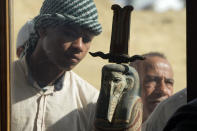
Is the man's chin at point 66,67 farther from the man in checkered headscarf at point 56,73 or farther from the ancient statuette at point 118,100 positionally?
the ancient statuette at point 118,100

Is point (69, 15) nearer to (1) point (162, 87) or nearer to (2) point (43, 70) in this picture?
(2) point (43, 70)

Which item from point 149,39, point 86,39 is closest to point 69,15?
point 86,39

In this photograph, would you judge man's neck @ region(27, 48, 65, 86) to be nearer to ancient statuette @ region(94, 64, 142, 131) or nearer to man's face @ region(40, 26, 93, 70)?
man's face @ region(40, 26, 93, 70)

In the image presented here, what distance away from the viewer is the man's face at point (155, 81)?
1.24 m

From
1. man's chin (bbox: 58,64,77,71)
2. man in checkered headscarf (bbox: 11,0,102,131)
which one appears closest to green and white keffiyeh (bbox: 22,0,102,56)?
man in checkered headscarf (bbox: 11,0,102,131)

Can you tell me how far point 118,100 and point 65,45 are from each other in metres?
0.26

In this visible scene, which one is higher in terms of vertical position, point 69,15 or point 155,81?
point 69,15

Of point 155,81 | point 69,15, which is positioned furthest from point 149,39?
point 69,15

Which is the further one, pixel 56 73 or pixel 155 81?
pixel 56 73

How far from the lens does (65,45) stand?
1.36 metres

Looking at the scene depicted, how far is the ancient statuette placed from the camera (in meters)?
1.17

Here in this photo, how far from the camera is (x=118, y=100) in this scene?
118 cm

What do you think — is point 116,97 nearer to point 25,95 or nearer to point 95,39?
point 95,39
